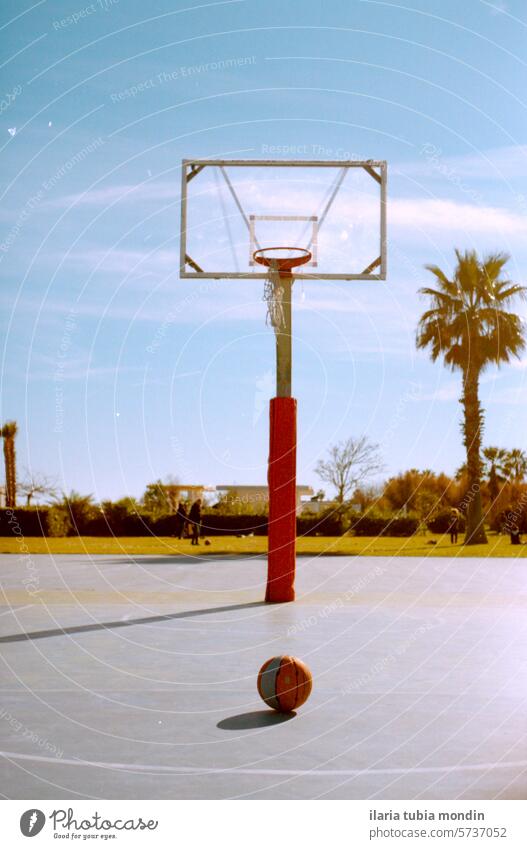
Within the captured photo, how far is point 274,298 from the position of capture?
1623 centimetres

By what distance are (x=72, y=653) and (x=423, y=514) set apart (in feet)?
123

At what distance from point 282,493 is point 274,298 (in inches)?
133

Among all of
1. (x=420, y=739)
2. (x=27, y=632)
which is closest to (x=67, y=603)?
(x=27, y=632)

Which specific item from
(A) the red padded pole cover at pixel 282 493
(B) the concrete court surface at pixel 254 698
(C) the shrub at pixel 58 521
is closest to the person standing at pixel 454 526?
(C) the shrub at pixel 58 521

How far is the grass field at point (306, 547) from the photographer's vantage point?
104 ft

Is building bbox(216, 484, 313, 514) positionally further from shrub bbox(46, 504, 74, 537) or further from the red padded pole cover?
the red padded pole cover

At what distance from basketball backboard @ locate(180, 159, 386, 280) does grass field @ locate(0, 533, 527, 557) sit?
49.8 ft

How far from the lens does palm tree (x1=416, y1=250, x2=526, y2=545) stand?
3425 cm

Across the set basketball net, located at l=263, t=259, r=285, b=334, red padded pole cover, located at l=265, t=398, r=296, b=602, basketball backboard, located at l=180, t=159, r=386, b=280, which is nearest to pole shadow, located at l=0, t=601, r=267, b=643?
red padded pole cover, located at l=265, t=398, r=296, b=602

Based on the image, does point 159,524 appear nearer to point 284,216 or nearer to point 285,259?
point 284,216

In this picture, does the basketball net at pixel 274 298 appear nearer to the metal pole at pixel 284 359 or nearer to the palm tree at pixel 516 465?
the metal pole at pixel 284 359

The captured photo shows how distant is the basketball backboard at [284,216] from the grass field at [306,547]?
15.2 metres

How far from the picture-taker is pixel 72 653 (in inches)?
415
